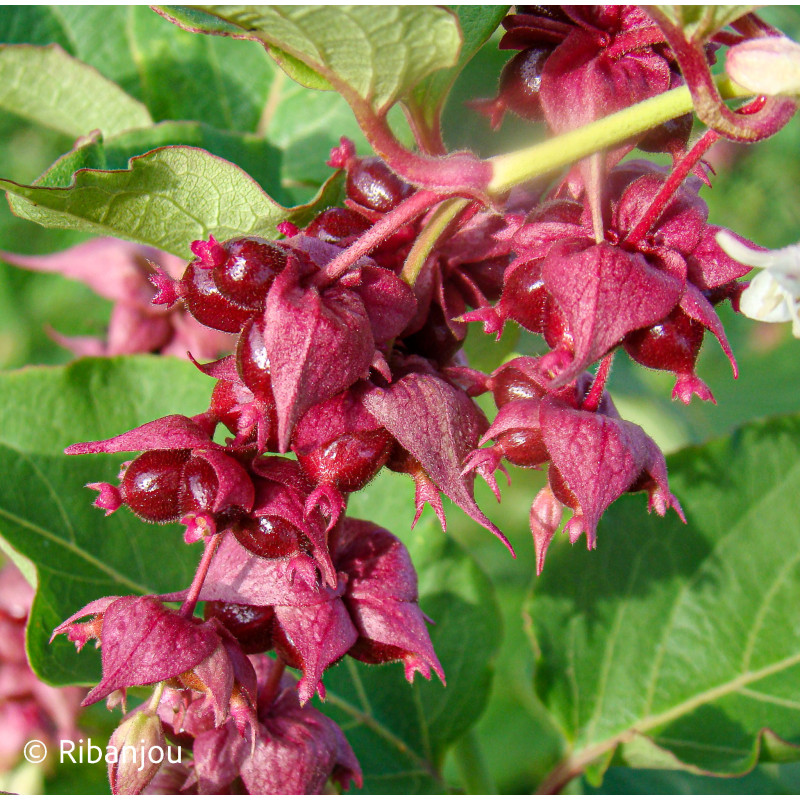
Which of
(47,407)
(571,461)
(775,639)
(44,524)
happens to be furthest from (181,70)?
(775,639)

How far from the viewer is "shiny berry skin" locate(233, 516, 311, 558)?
797 mm

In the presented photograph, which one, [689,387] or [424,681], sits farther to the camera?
[424,681]

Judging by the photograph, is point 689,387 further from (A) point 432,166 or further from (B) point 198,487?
(B) point 198,487

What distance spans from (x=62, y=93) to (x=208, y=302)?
79cm

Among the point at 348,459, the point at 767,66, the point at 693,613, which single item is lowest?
the point at 693,613

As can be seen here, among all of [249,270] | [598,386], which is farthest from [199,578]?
[598,386]

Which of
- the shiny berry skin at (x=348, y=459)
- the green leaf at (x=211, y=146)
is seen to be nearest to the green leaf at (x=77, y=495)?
the green leaf at (x=211, y=146)

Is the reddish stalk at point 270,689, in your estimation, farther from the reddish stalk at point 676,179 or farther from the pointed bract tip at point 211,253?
the reddish stalk at point 676,179

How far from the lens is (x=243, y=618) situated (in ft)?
2.84

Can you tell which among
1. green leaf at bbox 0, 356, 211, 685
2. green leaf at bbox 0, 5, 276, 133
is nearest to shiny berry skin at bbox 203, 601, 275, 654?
green leaf at bbox 0, 356, 211, 685

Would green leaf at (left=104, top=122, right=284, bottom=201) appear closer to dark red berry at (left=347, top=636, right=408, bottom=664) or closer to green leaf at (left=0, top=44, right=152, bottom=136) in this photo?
green leaf at (left=0, top=44, right=152, bottom=136)

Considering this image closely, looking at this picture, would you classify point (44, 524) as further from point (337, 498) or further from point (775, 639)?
point (775, 639)

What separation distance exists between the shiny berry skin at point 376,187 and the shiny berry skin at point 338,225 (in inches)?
0.8

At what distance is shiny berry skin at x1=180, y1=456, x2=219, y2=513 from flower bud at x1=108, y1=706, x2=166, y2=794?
0.21 meters
